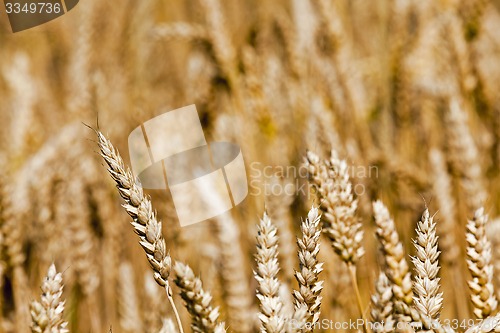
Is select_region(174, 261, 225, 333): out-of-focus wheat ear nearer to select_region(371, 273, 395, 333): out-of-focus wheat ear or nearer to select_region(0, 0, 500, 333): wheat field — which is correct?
select_region(0, 0, 500, 333): wheat field

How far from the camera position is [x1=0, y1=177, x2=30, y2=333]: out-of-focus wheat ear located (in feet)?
2.86

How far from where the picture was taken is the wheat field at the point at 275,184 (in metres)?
0.64

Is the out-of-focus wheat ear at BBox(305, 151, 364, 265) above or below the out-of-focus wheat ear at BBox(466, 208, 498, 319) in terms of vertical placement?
above

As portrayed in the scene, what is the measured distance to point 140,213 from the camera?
535mm

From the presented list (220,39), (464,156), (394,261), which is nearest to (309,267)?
(394,261)

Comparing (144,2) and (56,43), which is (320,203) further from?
(56,43)

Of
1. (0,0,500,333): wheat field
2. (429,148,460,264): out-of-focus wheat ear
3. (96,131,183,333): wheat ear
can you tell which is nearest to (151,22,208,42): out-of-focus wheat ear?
(0,0,500,333): wheat field

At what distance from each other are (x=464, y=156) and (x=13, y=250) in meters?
0.92

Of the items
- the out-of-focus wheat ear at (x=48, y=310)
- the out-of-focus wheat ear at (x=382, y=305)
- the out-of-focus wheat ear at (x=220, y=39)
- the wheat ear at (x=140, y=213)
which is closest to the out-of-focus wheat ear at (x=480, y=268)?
the out-of-focus wheat ear at (x=382, y=305)

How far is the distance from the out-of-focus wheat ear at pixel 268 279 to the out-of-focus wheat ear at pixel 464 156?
683 millimetres

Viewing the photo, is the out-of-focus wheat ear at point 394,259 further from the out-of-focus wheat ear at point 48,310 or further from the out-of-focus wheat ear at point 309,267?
the out-of-focus wheat ear at point 48,310

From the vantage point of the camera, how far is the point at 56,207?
119cm

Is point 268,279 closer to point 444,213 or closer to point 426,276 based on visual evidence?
point 426,276

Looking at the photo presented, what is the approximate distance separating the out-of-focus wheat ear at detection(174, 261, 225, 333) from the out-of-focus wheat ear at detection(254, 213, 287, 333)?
2.3 inches
